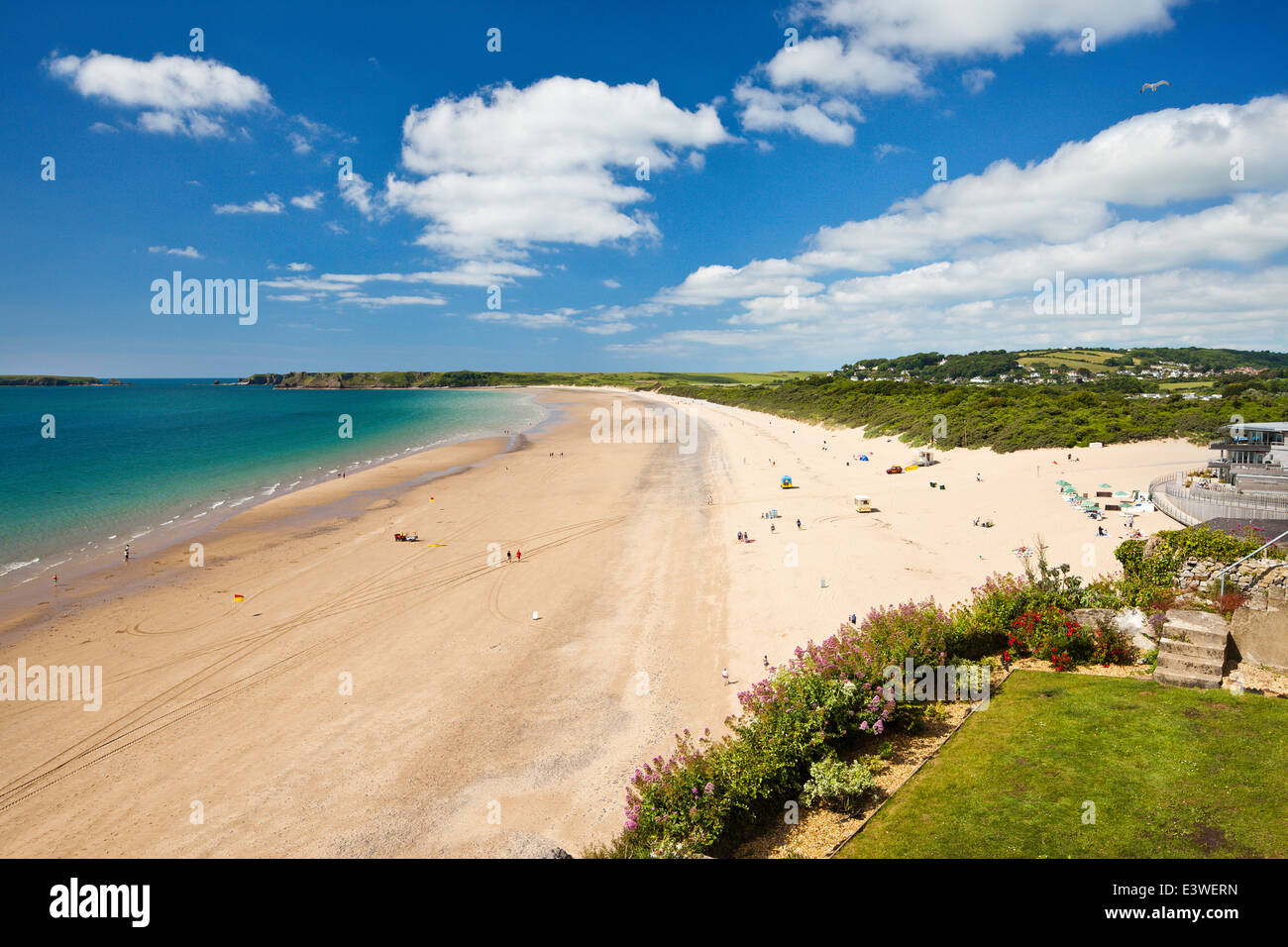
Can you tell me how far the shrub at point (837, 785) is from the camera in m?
10.4

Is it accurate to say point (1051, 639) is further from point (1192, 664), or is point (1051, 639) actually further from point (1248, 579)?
point (1248, 579)

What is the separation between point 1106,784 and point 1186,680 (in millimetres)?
4309

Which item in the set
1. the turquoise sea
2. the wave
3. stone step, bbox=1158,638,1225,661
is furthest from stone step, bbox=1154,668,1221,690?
the wave

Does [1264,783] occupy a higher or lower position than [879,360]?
lower

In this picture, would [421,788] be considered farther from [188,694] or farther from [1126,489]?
[1126,489]

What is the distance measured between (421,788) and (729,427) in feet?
249

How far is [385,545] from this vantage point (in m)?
32.1

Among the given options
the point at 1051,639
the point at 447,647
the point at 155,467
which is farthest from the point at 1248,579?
the point at 155,467

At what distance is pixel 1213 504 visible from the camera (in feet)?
76.1

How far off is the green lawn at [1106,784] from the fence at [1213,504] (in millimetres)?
15184

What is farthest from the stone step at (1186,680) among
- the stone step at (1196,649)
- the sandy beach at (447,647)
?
the sandy beach at (447,647)

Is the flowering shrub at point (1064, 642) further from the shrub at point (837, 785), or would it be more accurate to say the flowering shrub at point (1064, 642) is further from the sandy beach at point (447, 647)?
the shrub at point (837, 785)
